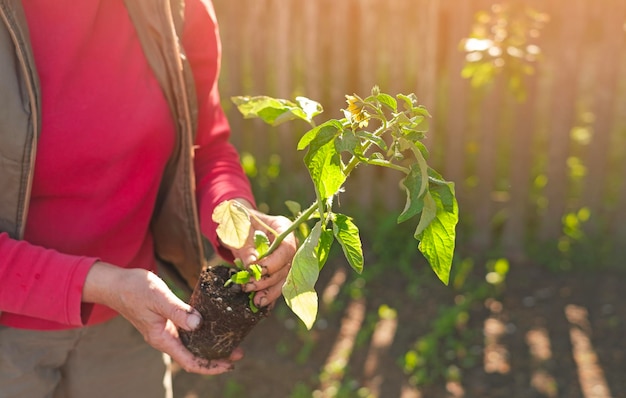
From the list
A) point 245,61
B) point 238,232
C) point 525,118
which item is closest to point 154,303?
point 238,232

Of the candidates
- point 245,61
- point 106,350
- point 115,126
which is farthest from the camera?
point 245,61

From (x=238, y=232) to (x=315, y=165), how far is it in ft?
0.98

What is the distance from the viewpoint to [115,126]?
1822mm

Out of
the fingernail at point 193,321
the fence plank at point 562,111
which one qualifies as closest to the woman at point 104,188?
the fingernail at point 193,321

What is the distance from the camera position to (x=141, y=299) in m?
1.73

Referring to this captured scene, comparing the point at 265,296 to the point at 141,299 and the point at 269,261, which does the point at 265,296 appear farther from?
the point at 141,299

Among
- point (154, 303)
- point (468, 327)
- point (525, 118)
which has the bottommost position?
point (468, 327)

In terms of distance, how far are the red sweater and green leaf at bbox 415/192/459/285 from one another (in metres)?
0.64

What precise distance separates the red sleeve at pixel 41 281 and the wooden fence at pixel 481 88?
285 centimetres

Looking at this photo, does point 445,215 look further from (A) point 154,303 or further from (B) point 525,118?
(B) point 525,118

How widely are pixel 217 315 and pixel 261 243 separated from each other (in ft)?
0.63

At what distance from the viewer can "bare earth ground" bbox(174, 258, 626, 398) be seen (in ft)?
11.6

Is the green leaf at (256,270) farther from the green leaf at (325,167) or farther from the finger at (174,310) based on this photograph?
the green leaf at (325,167)

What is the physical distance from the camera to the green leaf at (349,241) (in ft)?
4.93
